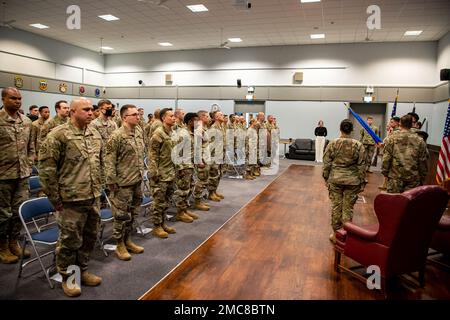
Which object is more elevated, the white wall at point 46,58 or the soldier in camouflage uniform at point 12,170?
the white wall at point 46,58

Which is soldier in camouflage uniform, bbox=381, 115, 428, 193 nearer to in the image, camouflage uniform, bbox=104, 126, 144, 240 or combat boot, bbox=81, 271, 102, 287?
camouflage uniform, bbox=104, 126, 144, 240

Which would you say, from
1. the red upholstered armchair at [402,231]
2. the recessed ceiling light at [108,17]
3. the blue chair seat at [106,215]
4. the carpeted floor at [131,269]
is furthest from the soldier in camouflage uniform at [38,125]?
the red upholstered armchair at [402,231]

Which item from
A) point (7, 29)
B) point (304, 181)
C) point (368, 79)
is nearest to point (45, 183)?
point (304, 181)

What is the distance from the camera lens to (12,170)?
10.5 ft

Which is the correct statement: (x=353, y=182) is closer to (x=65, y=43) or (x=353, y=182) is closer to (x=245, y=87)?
(x=245, y=87)

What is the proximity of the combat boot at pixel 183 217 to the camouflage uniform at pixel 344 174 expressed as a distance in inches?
80.3

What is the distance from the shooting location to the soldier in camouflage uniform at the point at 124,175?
3311 mm

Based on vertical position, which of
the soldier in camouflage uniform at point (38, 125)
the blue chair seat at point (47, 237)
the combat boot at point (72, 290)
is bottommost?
the combat boot at point (72, 290)

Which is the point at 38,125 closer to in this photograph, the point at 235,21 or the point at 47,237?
the point at 47,237

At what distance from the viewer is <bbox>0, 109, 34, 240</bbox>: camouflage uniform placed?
10.4 feet

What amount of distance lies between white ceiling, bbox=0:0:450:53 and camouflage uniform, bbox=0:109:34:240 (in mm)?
5499

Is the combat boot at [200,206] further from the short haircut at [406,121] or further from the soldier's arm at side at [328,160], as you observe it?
the short haircut at [406,121]

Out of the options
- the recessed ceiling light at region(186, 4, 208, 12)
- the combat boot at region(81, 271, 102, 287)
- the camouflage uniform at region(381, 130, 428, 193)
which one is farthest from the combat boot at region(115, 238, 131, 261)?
the recessed ceiling light at region(186, 4, 208, 12)
